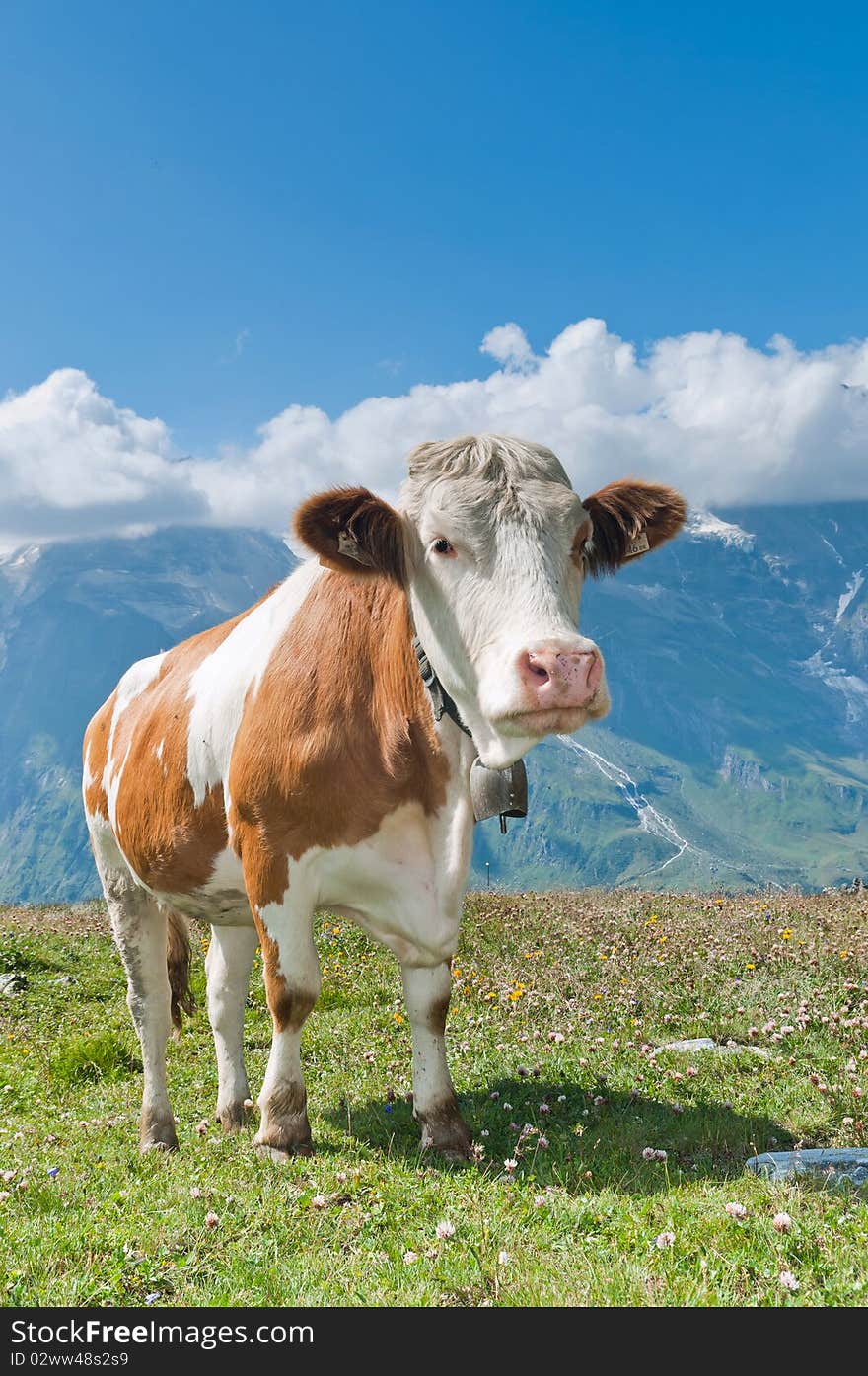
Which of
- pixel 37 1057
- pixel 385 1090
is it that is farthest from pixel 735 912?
pixel 37 1057

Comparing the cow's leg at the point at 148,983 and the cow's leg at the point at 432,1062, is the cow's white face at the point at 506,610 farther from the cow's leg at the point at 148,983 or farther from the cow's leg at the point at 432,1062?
the cow's leg at the point at 148,983

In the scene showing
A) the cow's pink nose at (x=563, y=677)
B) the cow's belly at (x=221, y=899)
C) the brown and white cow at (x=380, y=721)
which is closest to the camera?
the cow's pink nose at (x=563, y=677)

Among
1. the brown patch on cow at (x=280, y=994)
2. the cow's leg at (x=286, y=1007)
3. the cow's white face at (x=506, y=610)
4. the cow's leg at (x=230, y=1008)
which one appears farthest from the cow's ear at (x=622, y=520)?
the cow's leg at (x=230, y=1008)

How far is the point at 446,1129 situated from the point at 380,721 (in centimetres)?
254

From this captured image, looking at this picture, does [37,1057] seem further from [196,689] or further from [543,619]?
[543,619]

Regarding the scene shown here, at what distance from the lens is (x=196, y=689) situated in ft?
24.2

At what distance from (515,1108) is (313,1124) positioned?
4.56ft

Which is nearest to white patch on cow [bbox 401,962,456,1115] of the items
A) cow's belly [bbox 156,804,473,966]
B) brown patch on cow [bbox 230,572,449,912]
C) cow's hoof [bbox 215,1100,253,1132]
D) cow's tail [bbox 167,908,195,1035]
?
cow's belly [bbox 156,804,473,966]

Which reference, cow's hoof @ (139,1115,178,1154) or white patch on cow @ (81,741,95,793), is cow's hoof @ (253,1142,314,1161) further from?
white patch on cow @ (81,741,95,793)

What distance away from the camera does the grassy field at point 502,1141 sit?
171 inches

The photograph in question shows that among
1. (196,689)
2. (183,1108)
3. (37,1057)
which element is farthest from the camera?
(37,1057)

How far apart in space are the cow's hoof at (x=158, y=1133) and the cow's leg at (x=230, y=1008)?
1.39 ft

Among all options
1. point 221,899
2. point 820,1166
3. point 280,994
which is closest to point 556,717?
point 280,994

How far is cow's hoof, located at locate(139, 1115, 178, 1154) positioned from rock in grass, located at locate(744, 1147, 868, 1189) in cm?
393
